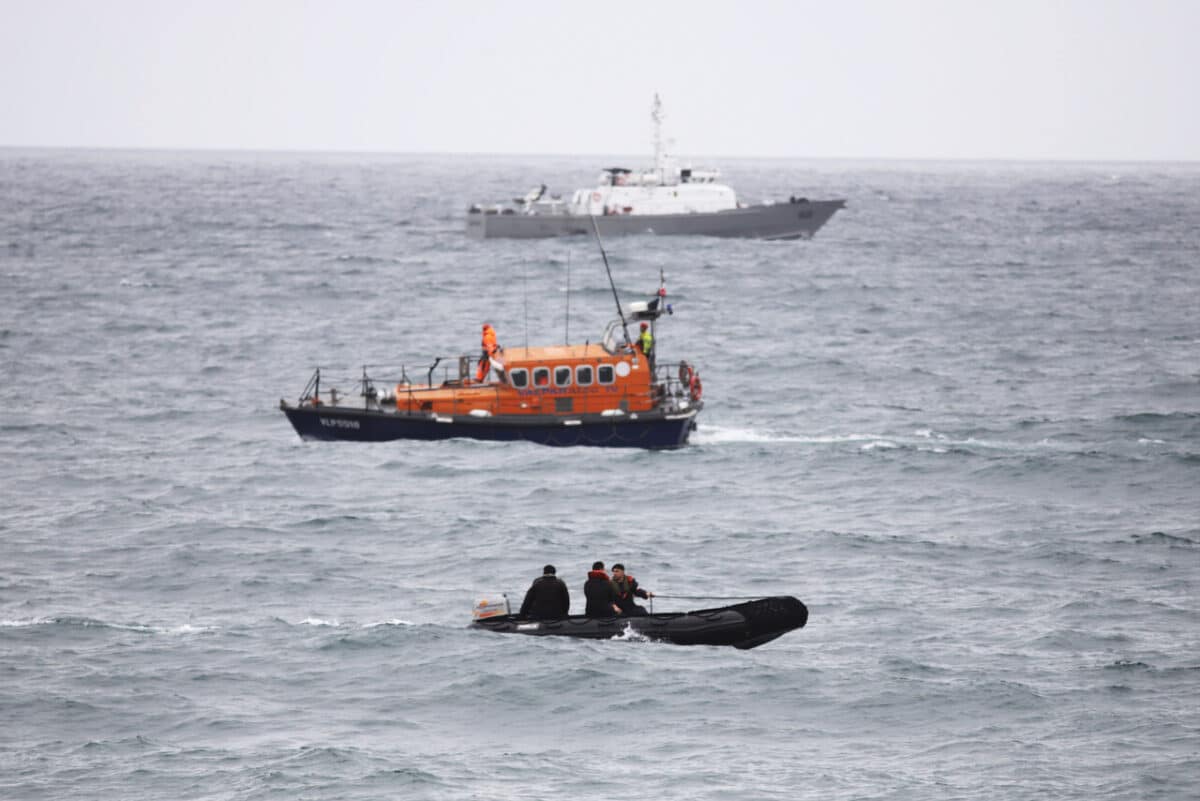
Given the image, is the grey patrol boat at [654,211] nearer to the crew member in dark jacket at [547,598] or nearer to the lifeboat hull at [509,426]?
the lifeboat hull at [509,426]

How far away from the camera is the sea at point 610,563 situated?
75.8ft

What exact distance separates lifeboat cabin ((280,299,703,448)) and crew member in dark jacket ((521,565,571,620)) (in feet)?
46.5

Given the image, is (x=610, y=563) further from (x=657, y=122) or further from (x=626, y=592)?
(x=657, y=122)

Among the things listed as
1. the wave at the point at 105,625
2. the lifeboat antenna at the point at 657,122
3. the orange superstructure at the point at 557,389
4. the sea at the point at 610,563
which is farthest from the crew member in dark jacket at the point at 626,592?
the lifeboat antenna at the point at 657,122

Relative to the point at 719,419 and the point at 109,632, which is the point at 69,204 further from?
the point at 109,632

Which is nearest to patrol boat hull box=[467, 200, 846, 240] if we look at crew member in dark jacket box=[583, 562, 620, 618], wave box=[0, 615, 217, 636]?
wave box=[0, 615, 217, 636]

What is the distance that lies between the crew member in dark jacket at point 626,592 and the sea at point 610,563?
1.82ft

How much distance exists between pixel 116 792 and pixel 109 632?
272 inches

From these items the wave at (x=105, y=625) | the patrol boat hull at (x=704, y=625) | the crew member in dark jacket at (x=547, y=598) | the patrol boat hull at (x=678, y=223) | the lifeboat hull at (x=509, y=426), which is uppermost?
the patrol boat hull at (x=678, y=223)

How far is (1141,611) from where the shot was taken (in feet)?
98.2

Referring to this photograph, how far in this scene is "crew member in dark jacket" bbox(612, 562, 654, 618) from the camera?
86.6ft

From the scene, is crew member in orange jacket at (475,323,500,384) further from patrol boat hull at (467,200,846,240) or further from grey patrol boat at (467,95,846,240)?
patrol boat hull at (467,200,846,240)

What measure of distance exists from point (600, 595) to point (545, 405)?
14790mm

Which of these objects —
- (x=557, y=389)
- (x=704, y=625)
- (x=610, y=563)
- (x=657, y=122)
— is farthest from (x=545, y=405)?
(x=657, y=122)
